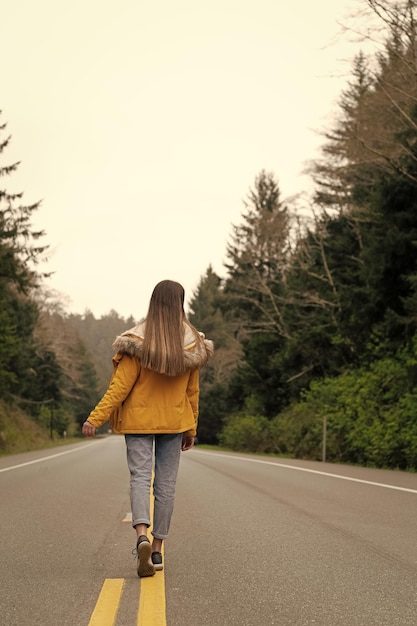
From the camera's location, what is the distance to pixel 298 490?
1125 cm

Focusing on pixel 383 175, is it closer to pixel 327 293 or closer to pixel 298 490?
pixel 327 293

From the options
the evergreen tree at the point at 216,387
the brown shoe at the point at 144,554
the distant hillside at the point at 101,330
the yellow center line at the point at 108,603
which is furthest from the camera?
the distant hillside at the point at 101,330

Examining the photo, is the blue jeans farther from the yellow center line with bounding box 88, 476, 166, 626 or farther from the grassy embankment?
the grassy embankment

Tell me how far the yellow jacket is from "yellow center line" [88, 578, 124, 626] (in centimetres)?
98

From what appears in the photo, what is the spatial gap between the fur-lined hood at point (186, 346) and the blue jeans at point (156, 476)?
0.56 metres

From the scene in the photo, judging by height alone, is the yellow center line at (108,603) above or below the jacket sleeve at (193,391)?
below

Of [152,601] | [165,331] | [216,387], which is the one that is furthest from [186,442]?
[216,387]

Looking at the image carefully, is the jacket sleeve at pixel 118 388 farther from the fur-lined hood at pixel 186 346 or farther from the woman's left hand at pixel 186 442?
the woman's left hand at pixel 186 442

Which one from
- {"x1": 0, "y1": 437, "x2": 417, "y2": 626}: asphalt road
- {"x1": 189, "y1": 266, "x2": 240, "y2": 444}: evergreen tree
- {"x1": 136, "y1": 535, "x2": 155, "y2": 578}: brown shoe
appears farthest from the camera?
{"x1": 189, "y1": 266, "x2": 240, "y2": 444}: evergreen tree

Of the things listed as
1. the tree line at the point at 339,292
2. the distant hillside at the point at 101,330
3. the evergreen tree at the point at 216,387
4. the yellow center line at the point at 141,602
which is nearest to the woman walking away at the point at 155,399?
the yellow center line at the point at 141,602

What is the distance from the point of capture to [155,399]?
532 cm

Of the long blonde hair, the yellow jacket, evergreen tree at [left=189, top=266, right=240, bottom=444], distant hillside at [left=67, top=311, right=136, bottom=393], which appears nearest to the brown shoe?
the yellow jacket

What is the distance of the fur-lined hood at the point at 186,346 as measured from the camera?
5258mm

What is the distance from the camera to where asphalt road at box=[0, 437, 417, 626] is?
4.27 m
